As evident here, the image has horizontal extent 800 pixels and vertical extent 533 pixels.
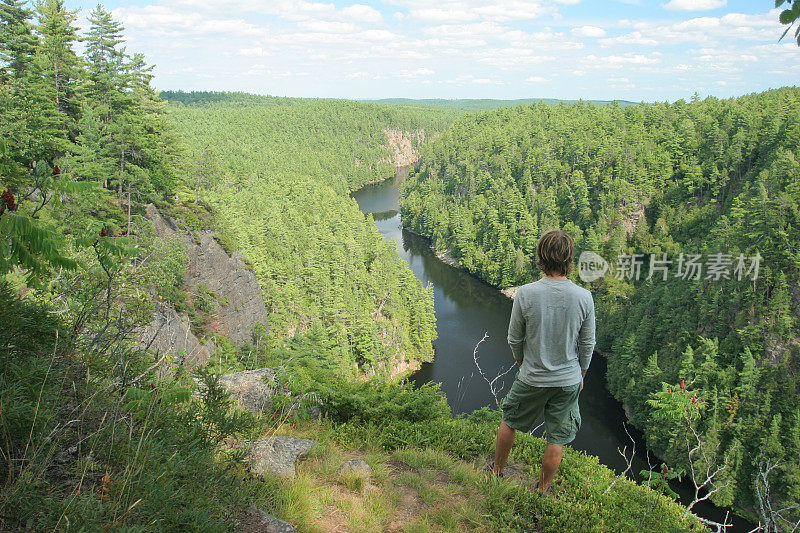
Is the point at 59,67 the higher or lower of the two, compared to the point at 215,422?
higher

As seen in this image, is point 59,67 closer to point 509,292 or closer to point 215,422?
point 215,422

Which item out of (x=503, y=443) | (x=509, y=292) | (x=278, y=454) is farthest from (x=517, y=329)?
(x=509, y=292)

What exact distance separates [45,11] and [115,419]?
90.2 ft

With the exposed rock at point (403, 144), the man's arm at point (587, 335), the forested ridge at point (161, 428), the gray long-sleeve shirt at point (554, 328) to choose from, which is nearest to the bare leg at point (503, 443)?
the forested ridge at point (161, 428)

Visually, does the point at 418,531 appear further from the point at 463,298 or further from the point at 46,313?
the point at 463,298

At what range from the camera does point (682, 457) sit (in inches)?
987

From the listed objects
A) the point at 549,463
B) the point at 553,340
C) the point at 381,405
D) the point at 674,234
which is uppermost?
the point at 553,340

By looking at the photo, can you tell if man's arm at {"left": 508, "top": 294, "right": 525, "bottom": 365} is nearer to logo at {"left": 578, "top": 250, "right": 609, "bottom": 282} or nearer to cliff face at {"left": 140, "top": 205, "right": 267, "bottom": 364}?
cliff face at {"left": 140, "top": 205, "right": 267, "bottom": 364}

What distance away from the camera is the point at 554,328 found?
3688mm

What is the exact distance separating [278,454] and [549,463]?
103 inches

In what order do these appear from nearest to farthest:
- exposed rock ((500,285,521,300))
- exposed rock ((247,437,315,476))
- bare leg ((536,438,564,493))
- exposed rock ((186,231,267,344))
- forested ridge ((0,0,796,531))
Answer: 1. forested ridge ((0,0,796,531))
2. bare leg ((536,438,564,493))
3. exposed rock ((247,437,315,476))
4. exposed rock ((186,231,267,344))
5. exposed rock ((500,285,521,300))

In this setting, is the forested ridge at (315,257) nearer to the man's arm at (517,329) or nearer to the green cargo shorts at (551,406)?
the green cargo shorts at (551,406)

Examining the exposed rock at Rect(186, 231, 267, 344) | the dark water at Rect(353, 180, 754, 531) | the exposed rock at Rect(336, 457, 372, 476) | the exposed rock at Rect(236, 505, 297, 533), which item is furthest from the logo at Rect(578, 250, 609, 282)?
the exposed rock at Rect(236, 505, 297, 533)

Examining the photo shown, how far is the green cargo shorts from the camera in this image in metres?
3.86
